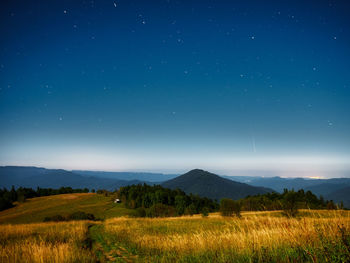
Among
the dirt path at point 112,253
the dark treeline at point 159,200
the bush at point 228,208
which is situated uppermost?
the dirt path at point 112,253

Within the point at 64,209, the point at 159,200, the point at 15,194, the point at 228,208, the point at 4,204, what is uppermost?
the point at 228,208

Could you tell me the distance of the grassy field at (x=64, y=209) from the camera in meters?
91.6

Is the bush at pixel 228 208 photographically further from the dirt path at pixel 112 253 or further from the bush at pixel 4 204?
the bush at pixel 4 204

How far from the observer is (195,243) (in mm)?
7621

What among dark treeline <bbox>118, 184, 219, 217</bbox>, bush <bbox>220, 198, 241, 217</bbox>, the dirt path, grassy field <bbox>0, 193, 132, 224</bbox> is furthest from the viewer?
dark treeline <bbox>118, 184, 219, 217</bbox>

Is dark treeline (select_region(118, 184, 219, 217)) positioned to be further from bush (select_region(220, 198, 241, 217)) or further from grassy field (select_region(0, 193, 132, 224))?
bush (select_region(220, 198, 241, 217))

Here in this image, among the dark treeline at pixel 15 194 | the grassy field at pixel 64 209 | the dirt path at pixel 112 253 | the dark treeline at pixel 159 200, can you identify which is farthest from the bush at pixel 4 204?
the dirt path at pixel 112 253

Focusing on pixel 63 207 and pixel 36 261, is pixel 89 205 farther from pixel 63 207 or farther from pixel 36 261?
pixel 36 261

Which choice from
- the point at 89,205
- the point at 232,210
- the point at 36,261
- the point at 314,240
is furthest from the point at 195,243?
the point at 89,205

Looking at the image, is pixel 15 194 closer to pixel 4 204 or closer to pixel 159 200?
pixel 4 204

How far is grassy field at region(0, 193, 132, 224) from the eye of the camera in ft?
300

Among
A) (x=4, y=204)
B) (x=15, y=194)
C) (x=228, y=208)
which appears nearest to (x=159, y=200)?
(x=4, y=204)

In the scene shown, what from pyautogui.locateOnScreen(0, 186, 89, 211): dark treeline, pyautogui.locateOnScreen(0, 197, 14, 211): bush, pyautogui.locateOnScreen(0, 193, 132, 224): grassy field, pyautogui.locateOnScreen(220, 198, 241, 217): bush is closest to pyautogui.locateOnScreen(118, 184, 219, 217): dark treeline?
pyautogui.locateOnScreen(0, 193, 132, 224): grassy field

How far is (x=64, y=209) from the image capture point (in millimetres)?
103688
